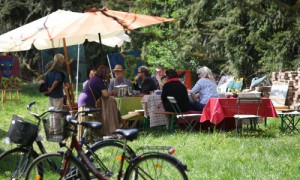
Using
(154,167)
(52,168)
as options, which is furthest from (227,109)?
(154,167)

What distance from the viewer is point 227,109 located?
11961 mm

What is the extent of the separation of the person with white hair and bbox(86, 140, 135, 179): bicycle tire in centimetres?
691

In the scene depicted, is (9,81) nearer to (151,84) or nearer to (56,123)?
(151,84)

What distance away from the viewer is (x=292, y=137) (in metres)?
11.4

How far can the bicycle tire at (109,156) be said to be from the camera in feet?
18.6

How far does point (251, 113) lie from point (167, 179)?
659cm

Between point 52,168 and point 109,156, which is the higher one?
point 109,156

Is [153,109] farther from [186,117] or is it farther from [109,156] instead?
[109,156]

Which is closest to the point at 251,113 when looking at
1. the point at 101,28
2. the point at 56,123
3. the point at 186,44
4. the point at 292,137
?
the point at 292,137

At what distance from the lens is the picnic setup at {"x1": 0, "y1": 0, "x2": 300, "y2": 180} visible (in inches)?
91.5

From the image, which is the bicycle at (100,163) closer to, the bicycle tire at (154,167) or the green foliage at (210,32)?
the bicycle tire at (154,167)

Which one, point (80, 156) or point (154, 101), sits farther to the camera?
point (154, 101)

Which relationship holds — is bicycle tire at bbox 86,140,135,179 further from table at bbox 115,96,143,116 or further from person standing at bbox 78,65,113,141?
table at bbox 115,96,143,116

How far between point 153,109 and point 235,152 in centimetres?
334
